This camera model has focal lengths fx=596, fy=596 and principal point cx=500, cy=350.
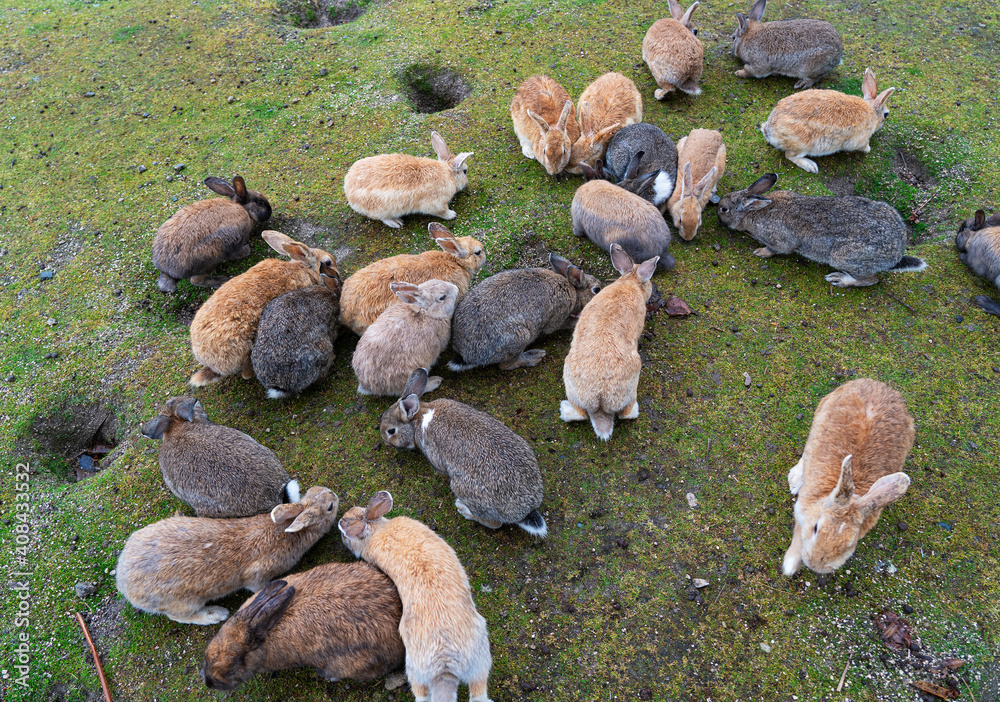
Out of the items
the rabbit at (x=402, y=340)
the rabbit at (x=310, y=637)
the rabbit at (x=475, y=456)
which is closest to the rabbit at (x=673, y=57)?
the rabbit at (x=402, y=340)

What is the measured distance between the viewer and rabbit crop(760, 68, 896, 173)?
6.45 m

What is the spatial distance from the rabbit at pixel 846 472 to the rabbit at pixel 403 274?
3.12 metres

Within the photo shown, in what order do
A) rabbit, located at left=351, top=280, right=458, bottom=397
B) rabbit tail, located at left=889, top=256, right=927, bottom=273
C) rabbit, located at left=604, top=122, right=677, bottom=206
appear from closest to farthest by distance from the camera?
rabbit, located at left=351, top=280, right=458, bottom=397
rabbit tail, located at left=889, top=256, right=927, bottom=273
rabbit, located at left=604, top=122, right=677, bottom=206

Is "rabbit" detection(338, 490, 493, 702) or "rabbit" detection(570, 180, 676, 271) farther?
"rabbit" detection(570, 180, 676, 271)

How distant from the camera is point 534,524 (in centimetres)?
405

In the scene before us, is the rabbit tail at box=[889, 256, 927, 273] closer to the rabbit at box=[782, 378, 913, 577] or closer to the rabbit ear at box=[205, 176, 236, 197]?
the rabbit at box=[782, 378, 913, 577]

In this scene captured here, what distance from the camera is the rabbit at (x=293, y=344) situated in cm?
478

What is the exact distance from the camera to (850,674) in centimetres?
350

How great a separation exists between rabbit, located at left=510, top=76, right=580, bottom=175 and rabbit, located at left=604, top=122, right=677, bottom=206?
1.70ft

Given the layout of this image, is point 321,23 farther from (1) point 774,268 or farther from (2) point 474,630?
(2) point 474,630

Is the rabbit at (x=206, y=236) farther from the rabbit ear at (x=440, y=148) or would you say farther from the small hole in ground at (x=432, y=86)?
the small hole in ground at (x=432, y=86)

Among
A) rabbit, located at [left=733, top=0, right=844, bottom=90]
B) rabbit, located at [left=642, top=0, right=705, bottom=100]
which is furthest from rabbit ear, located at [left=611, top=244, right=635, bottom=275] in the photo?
rabbit, located at [left=733, top=0, right=844, bottom=90]

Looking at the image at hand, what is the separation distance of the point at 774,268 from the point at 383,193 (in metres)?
3.99

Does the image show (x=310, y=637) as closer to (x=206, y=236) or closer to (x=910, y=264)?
(x=206, y=236)
